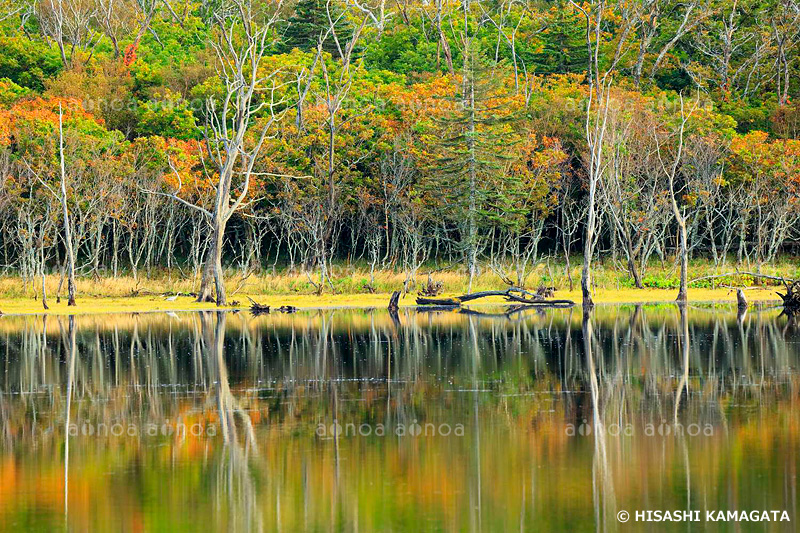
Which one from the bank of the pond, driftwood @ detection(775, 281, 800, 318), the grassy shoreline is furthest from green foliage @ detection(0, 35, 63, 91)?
driftwood @ detection(775, 281, 800, 318)

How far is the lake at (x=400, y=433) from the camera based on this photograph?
10648 millimetres

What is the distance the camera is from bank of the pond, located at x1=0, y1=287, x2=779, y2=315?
4403cm

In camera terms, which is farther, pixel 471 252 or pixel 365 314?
pixel 471 252

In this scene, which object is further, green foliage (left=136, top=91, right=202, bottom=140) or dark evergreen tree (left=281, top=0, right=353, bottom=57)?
dark evergreen tree (left=281, top=0, right=353, bottom=57)

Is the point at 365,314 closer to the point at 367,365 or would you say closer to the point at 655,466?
the point at 367,365

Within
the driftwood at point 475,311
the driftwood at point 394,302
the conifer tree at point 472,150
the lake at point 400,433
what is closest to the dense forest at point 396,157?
the conifer tree at point 472,150

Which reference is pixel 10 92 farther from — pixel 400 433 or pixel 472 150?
pixel 400 433

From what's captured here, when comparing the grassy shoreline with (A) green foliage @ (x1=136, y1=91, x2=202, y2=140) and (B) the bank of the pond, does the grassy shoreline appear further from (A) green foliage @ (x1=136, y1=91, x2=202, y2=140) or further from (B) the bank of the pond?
(A) green foliage @ (x1=136, y1=91, x2=202, y2=140)

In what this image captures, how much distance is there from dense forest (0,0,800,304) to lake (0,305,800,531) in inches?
780

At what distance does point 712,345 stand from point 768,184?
3339 centimetres

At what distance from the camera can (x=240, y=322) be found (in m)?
36.8

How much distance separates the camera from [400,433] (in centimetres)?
1459

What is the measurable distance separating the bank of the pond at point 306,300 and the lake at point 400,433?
52.6 feet

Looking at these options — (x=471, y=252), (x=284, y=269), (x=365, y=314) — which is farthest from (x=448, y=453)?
(x=284, y=269)
